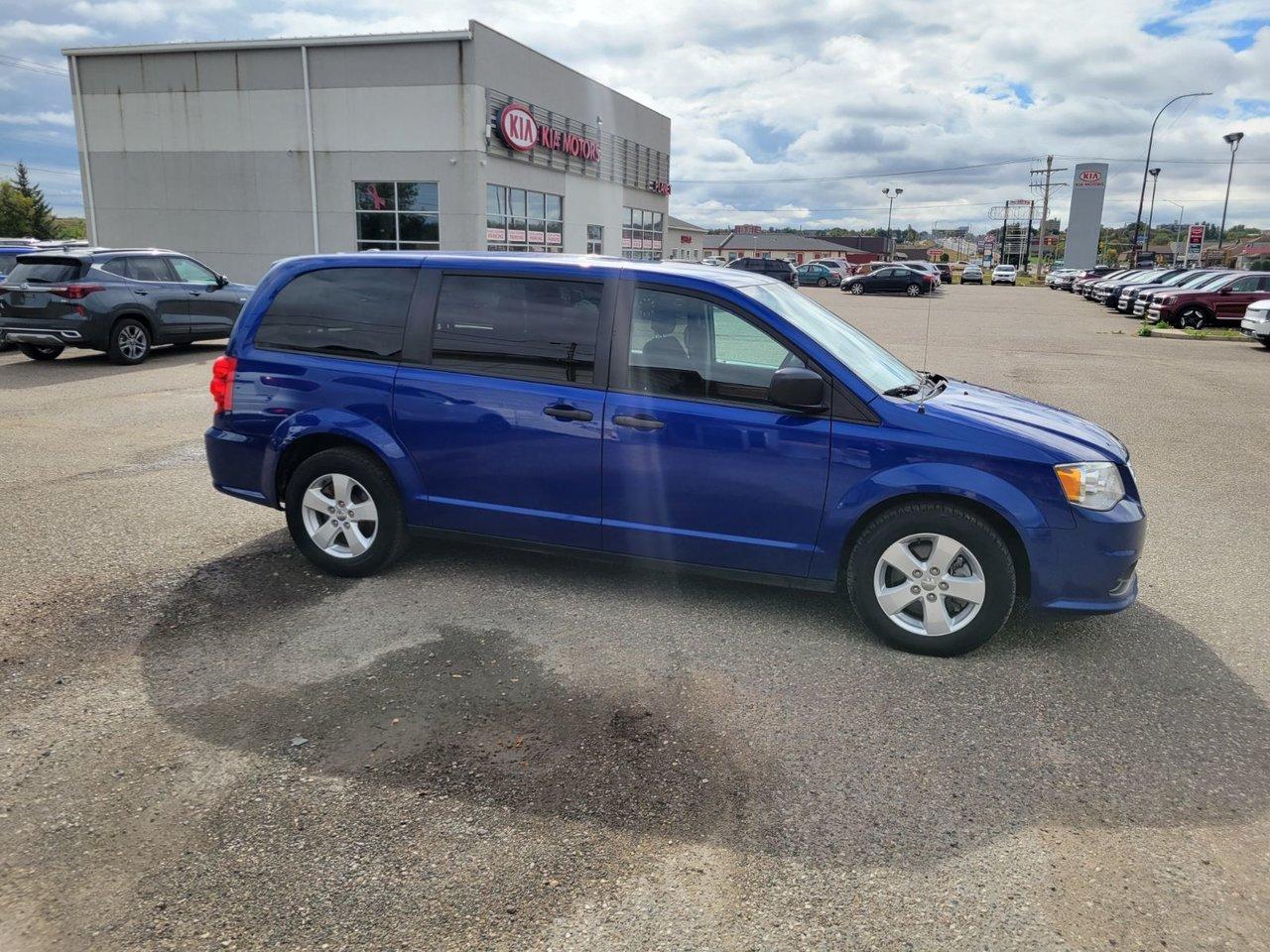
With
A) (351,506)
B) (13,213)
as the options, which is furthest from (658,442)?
(13,213)

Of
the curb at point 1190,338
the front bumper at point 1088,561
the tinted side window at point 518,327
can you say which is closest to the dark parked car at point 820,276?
the curb at point 1190,338

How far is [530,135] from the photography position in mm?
31172

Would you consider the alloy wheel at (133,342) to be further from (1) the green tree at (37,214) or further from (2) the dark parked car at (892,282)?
(1) the green tree at (37,214)

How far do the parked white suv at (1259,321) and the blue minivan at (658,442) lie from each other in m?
18.4

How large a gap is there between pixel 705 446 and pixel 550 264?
4.30ft

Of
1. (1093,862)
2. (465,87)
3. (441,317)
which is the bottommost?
(1093,862)

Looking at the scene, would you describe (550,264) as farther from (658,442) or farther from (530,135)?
(530,135)

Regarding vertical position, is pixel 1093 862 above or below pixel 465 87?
below

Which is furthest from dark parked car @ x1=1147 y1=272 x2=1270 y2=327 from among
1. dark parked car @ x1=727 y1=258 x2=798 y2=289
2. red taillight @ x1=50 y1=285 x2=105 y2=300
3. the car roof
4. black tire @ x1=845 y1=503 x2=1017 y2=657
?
red taillight @ x1=50 y1=285 x2=105 y2=300

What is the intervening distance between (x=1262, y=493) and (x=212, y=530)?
8.14 m

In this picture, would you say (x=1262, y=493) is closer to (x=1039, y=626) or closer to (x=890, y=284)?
(x=1039, y=626)

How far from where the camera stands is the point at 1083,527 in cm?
407

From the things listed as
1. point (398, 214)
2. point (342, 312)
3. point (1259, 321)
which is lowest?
point (1259, 321)

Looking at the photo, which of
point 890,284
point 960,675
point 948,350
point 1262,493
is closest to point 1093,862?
point 960,675
